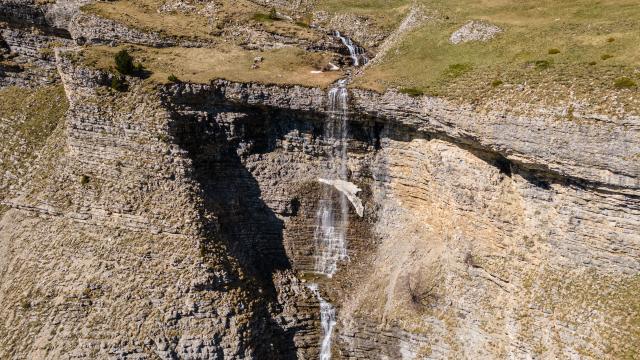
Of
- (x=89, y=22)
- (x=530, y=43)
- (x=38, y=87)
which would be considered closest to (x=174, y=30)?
(x=89, y=22)

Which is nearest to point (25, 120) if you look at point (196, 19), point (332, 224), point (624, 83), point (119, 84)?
point (119, 84)

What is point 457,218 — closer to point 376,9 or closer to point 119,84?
point 119,84

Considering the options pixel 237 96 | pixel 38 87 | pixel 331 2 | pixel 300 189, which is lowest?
pixel 300 189

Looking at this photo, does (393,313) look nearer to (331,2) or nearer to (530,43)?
(530,43)

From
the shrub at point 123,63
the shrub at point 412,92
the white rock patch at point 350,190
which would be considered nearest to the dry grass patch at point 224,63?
the shrub at point 123,63

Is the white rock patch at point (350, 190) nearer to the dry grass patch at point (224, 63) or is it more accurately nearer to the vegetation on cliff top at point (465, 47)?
the dry grass patch at point (224, 63)

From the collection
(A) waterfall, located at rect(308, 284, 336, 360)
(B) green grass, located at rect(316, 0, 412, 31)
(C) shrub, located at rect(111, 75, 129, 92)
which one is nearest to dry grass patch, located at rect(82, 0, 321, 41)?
(B) green grass, located at rect(316, 0, 412, 31)
